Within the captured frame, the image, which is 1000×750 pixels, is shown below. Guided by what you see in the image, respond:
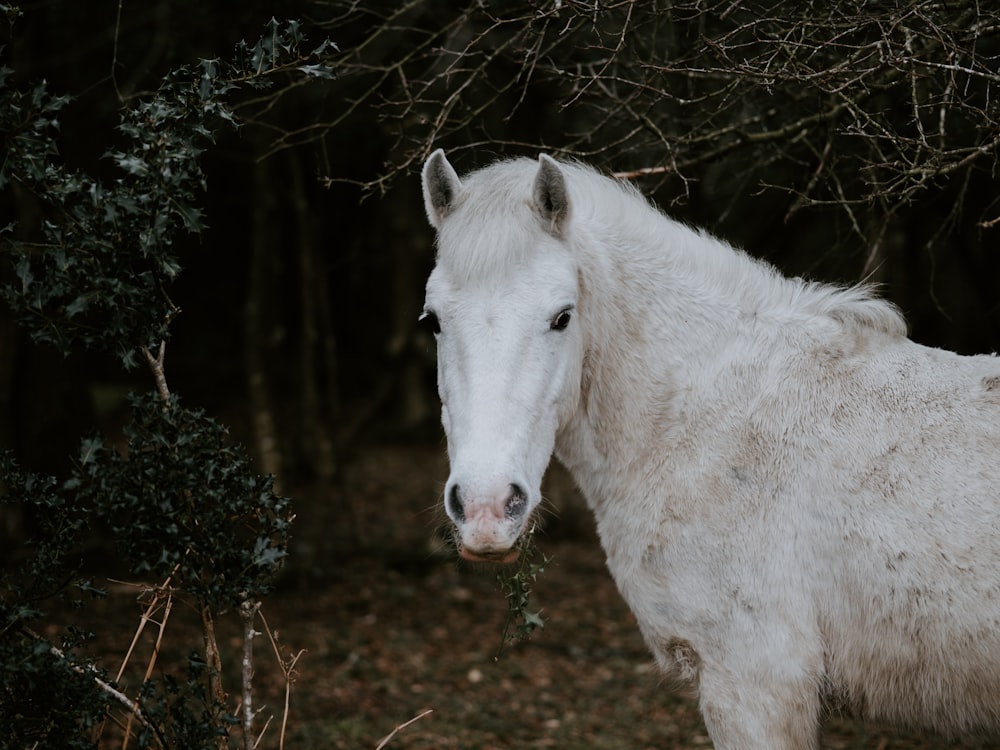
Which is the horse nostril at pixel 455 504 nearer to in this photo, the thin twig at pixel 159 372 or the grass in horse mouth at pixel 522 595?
the grass in horse mouth at pixel 522 595

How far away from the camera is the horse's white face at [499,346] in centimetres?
280

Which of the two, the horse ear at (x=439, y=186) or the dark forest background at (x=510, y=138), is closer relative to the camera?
the horse ear at (x=439, y=186)

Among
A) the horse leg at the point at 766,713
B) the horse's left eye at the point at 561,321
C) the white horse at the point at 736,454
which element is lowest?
the horse leg at the point at 766,713

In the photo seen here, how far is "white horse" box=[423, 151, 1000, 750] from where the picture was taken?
2.98 m

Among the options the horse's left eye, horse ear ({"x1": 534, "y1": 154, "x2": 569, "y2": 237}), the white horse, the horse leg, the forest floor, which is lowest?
the forest floor

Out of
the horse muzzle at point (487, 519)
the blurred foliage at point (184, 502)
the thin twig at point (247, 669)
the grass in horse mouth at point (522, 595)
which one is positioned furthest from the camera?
the grass in horse mouth at point (522, 595)

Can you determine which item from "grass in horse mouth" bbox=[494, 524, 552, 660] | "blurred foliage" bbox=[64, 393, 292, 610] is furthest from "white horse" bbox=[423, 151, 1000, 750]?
"blurred foliage" bbox=[64, 393, 292, 610]

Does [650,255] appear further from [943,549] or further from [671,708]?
[671,708]

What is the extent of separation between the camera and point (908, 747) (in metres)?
5.04

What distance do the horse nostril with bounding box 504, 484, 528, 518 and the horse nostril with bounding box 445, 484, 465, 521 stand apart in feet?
0.46

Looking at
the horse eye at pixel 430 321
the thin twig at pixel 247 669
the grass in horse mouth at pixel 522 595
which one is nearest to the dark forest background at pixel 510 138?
the horse eye at pixel 430 321

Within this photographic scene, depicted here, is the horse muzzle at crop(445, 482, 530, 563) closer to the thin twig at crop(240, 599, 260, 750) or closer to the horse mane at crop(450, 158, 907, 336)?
the thin twig at crop(240, 599, 260, 750)

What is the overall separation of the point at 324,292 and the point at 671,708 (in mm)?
5123

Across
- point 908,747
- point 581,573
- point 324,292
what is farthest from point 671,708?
point 324,292
